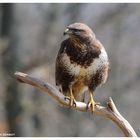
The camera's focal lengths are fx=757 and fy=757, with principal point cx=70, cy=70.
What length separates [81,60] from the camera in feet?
10.7

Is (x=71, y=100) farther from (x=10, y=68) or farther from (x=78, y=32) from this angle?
(x=10, y=68)

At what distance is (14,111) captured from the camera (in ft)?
13.9

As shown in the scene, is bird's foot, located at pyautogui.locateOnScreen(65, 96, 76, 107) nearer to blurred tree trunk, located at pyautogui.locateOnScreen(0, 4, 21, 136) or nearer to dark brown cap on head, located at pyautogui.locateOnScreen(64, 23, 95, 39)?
dark brown cap on head, located at pyautogui.locateOnScreen(64, 23, 95, 39)

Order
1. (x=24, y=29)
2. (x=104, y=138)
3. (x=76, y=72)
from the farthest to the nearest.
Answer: (x=24, y=29), (x=104, y=138), (x=76, y=72)

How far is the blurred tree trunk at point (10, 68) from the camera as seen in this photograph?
159 inches

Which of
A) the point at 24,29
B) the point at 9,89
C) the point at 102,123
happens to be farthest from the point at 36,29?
the point at 102,123

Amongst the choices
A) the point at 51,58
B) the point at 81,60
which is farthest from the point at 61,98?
the point at 51,58

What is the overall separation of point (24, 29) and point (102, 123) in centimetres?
69

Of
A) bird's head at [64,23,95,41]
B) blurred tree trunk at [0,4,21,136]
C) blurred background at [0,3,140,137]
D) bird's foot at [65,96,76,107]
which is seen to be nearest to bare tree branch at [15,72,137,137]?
bird's foot at [65,96,76,107]

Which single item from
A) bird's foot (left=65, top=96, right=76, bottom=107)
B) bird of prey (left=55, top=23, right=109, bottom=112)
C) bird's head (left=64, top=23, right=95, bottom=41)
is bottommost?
bird's foot (left=65, top=96, right=76, bottom=107)

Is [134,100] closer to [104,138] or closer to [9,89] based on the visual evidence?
[104,138]

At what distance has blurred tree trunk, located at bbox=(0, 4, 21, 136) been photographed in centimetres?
404

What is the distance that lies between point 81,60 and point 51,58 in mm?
772

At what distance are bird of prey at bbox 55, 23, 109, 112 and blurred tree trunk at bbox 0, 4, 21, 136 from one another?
0.74 m
